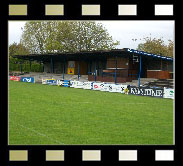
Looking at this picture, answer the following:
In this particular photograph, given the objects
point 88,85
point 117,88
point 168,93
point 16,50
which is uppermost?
point 16,50

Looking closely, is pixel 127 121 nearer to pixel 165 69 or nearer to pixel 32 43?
pixel 165 69

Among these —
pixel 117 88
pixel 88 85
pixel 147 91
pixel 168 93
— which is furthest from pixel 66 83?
pixel 168 93

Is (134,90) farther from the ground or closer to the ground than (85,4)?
closer to the ground

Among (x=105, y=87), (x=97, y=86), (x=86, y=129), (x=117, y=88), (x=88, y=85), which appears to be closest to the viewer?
(x=86, y=129)

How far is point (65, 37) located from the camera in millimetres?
34844

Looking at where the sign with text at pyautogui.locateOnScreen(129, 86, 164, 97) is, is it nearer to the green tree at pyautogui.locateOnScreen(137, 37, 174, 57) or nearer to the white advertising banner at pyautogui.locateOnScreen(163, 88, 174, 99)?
the white advertising banner at pyautogui.locateOnScreen(163, 88, 174, 99)

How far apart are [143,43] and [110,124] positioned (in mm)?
39282

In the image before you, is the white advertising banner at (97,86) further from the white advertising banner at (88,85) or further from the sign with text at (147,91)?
the sign with text at (147,91)

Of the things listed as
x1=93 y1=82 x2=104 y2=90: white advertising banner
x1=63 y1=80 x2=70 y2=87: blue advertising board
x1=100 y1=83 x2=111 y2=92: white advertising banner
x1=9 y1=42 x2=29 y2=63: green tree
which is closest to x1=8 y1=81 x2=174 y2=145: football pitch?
x1=100 y1=83 x2=111 y2=92: white advertising banner

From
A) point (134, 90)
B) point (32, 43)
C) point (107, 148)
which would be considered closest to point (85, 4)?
point (107, 148)

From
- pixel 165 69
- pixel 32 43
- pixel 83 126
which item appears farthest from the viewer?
pixel 32 43

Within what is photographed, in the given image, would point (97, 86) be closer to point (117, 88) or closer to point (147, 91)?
point (117, 88)

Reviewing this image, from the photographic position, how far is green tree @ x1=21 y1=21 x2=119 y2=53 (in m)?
30.7
